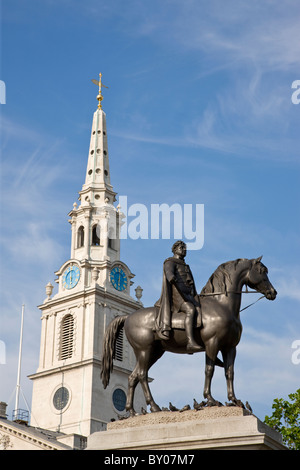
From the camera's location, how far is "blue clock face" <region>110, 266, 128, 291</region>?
Answer: 102 metres

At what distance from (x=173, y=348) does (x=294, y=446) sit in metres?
24.6

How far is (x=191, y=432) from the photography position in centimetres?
2217

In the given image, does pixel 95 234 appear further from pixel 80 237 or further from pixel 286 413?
pixel 286 413

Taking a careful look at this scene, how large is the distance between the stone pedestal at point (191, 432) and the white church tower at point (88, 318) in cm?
6877

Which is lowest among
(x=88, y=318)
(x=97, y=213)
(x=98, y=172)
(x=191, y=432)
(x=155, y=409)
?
(x=191, y=432)

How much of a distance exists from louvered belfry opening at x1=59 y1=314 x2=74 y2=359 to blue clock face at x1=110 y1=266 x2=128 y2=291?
629 cm

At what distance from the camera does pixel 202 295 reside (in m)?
24.5

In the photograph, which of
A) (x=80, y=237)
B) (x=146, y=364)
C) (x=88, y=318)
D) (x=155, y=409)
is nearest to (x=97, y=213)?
(x=80, y=237)

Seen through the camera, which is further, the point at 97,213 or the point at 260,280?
the point at 97,213

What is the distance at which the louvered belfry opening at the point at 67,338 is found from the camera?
98.0 m

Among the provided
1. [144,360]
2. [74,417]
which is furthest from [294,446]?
[74,417]

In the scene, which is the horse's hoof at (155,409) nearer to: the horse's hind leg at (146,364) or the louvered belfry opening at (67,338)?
the horse's hind leg at (146,364)

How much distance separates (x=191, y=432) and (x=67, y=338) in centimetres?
7744

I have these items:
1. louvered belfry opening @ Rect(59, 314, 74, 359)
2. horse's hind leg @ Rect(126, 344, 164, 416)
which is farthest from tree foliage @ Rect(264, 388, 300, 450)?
louvered belfry opening @ Rect(59, 314, 74, 359)
